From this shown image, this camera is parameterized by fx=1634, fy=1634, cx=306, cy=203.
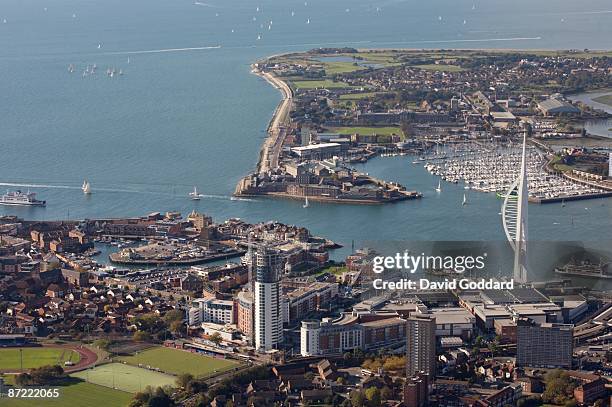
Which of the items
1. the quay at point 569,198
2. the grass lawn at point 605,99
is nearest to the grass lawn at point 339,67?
the grass lawn at point 605,99

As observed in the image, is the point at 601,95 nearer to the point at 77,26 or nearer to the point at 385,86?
the point at 385,86

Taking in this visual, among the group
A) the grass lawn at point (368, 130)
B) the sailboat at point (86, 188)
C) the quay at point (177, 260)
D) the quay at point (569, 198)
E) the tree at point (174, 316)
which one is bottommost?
the tree at point (174, 316)

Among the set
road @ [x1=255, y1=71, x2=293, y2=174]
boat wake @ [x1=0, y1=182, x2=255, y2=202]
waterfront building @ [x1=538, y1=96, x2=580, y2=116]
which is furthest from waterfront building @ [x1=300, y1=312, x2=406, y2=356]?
waterfront building @ [x1=538, y1=96, x2=580, y2=116]

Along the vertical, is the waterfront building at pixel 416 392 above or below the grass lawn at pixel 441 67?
below

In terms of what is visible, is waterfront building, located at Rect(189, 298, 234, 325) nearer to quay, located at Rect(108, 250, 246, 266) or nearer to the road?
quay, located at Rect(108, 250, 246, 266)

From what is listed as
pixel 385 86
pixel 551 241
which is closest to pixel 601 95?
pixel 385 86

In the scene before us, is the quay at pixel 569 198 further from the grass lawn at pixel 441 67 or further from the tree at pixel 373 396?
the grass lawn at pixel 441 67

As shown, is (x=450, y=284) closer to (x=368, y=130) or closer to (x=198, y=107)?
(x=368, y=130)
